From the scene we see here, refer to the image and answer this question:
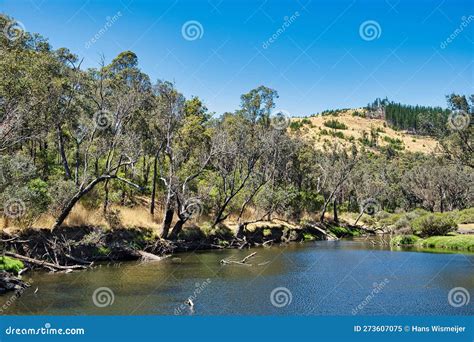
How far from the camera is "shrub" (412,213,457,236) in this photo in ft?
203

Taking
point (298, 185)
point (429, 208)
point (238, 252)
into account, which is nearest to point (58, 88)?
point (238, 252)

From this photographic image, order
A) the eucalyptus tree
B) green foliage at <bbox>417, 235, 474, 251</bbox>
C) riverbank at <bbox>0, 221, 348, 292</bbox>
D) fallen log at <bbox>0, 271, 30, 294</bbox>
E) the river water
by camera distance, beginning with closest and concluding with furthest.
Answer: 1. the river water
2. fallen log at <bbox>0, 271, 30, 294</bbox>
3. riverbank at <bbox>0, 221, 348, 292</bbox>
4. the eucalyptus tree
5. green foliage at <bbox>417, 235, 474, 251</bbox>

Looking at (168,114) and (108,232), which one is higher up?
(168,114)

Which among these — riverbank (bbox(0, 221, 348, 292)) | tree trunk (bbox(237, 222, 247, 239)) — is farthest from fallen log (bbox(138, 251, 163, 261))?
tree trunk (bbox(237, 222, 247, 239))

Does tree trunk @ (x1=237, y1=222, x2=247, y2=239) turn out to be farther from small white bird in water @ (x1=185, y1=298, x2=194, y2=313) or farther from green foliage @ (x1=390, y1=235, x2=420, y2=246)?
small white bird in water @ (x1=185, y1=298, x2=194, y2=313)

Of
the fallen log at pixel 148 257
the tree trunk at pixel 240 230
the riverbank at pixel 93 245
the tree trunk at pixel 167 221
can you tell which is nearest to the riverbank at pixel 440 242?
the riverbank at pixel 93 245

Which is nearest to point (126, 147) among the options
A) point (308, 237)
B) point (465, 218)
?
point (308, 237)

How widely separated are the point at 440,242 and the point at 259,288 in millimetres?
37152

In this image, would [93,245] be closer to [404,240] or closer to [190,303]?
[190,303]

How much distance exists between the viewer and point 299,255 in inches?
1869

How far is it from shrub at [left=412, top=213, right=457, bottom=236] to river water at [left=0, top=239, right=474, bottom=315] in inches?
797

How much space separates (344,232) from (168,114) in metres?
44.1

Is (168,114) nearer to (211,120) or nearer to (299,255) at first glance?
(299,255)

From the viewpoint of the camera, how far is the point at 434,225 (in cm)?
6222
